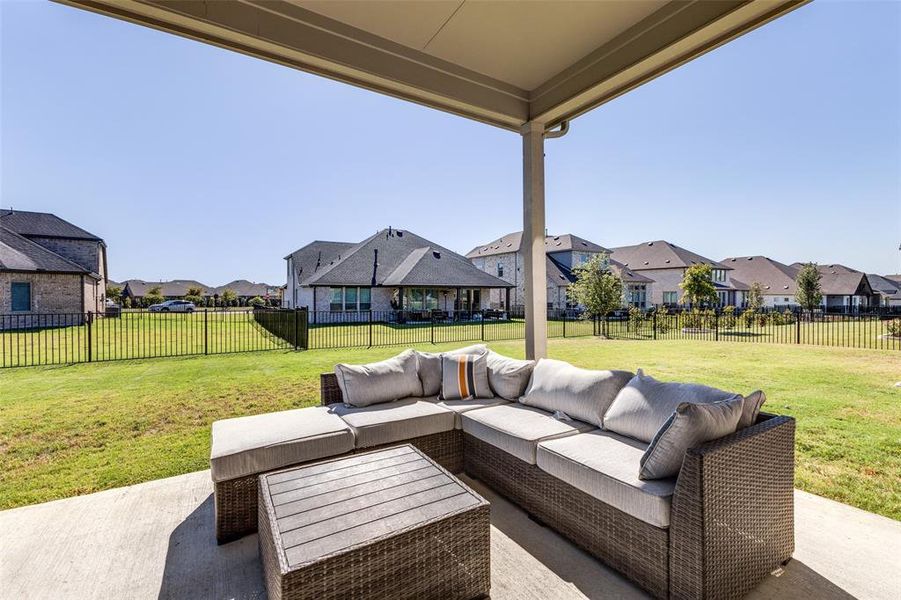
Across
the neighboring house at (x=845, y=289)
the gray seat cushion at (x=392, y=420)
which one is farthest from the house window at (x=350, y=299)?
the neighboring house at (x=845, y=289)

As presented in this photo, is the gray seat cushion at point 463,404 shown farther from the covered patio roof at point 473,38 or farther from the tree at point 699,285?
the tree at point 699,285

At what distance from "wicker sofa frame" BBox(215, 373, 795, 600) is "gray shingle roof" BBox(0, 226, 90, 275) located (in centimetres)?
1305

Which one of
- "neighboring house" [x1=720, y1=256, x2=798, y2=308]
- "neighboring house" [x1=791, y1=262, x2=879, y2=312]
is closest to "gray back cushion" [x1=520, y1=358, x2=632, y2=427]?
"neighboring house" [x1=720, y1=256, x2=798, y2=308]

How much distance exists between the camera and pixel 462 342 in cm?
1064

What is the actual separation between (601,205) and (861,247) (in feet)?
16.4

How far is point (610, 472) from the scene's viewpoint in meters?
1.99

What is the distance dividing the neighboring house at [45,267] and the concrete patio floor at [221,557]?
757 cm

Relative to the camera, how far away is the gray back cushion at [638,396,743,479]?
182 cm

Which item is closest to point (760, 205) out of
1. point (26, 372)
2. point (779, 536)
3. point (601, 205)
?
point (601, 205)

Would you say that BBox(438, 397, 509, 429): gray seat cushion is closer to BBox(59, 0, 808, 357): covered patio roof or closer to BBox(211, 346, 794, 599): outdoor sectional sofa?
BBox(211, 346, 794, 599): outdoor sectional sofa

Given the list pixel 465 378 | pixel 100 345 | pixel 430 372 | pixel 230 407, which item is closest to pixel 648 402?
pixel 465 378

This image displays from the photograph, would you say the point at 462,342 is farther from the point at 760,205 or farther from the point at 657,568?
the point at 760,205

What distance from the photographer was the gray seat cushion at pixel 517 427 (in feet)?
8.21

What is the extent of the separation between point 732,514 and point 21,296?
1696 centimetres
